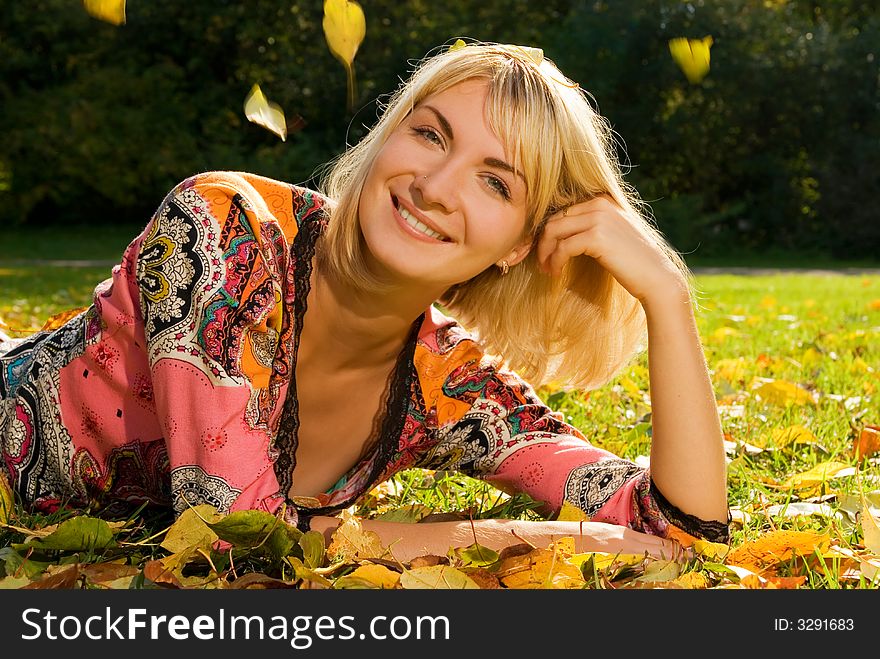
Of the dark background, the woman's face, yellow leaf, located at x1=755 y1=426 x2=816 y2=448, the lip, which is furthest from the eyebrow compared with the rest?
the dark background

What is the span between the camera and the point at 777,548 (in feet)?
6.07

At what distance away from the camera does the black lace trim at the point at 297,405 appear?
7.13ft

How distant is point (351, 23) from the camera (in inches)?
67.8

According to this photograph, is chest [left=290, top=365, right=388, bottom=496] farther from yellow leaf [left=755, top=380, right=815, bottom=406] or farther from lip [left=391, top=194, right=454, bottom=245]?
yellow leaf [left=755, top=380, right=815, bottom=406]

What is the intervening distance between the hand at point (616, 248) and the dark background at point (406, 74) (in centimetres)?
1635

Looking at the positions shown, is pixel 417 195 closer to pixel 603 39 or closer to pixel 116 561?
pixel 116 561

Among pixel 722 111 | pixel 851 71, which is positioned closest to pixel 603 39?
pixel 722 111

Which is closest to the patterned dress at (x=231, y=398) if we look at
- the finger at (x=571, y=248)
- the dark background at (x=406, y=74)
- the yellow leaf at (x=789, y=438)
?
the finger at (x=571, y=248)

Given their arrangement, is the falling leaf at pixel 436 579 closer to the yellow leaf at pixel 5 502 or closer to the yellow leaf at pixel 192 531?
the yellow leaf at pixel 192 531

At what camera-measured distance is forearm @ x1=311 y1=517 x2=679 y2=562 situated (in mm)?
1866

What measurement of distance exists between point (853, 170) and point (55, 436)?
18696 millimetres

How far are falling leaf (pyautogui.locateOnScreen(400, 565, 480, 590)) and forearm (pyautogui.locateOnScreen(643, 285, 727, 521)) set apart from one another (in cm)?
71
